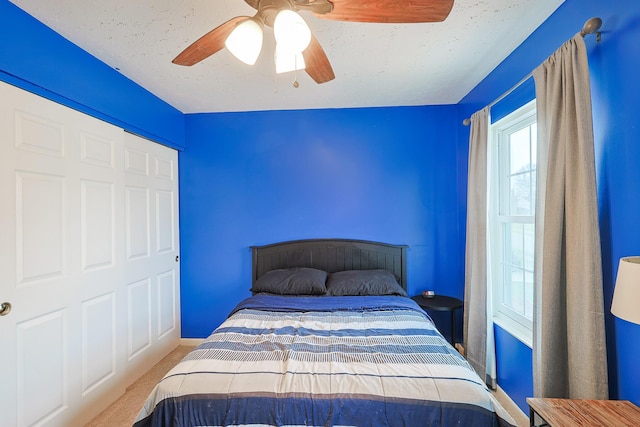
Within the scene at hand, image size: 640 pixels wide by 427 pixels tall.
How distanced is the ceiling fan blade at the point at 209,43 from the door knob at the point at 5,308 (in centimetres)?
157

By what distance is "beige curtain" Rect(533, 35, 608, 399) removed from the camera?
4.31 ft

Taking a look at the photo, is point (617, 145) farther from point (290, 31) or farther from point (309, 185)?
point (309, 185)

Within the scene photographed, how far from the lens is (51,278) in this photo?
6.02 ft

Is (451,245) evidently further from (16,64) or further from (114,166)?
(16,64)

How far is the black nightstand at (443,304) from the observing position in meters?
2.72

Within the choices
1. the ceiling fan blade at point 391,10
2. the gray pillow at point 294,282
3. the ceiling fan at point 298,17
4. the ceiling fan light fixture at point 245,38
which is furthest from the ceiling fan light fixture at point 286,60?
the gray pillow at point 294,282

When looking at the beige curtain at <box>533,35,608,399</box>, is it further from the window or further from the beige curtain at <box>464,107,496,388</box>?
the beige curtain at <box>464,107,496,388</box>

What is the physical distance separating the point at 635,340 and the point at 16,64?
3260mm

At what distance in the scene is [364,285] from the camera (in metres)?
2.74

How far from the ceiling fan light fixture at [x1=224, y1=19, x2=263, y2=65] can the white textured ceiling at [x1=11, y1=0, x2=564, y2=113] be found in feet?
1.63

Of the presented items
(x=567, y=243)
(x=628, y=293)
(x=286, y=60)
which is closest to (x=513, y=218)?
(x=567, y=243)

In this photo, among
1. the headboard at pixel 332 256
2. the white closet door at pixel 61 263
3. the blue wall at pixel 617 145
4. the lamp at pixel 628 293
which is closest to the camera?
the lamp at pixel 628 293

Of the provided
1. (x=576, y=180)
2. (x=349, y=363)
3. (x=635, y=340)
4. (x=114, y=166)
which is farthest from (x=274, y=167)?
(x=635, y=340)

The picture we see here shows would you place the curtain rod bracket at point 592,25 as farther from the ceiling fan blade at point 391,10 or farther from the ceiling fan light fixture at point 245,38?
the ceiling fan light fixture at point 245,38
